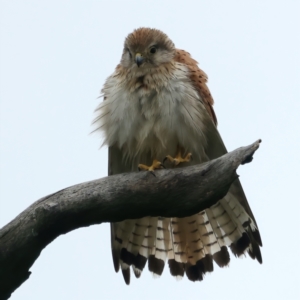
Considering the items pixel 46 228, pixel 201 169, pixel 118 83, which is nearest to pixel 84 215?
pixel 46 228

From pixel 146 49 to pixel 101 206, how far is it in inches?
74.8

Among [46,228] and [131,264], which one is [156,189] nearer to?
[46,228]

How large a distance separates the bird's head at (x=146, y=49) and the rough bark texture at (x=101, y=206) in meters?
1.48

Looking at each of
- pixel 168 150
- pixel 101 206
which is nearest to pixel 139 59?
pixel 168 150

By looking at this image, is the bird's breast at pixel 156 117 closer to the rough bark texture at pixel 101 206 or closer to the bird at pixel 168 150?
the bird at pixel 168 150

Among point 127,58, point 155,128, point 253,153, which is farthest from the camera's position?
point 127,58

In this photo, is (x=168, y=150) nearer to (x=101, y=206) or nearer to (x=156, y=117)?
(x=156, y=117)

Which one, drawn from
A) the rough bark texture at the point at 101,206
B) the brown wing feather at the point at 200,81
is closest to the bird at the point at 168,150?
the brown wing feather at the point at 200,81

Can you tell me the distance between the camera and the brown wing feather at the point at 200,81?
4871 millimetres

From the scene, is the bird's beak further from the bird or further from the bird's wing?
the bird's wing

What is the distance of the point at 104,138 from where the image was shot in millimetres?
4914

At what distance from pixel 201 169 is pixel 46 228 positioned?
1019mm

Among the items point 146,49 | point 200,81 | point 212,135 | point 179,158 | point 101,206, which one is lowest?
point 101,206

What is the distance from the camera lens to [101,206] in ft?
12.8
